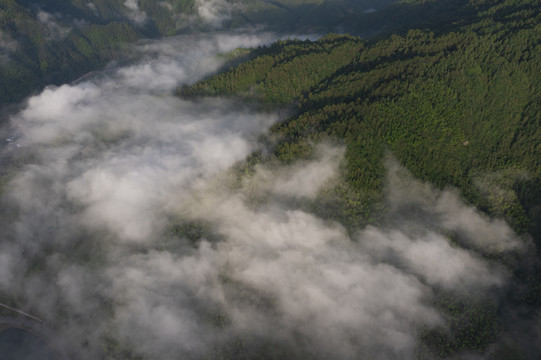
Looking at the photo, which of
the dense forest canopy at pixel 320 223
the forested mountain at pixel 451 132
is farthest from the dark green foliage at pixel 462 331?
the dense forest canopy at pixel 320 223

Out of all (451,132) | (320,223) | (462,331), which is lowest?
(462,331)

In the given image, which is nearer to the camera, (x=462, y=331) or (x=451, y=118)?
(x=462, y=331)

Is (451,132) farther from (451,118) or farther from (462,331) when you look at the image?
(462,331)

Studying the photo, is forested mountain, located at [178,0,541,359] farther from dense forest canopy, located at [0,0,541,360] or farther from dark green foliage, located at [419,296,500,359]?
dense forest canopy, located at [0,0,541,360]

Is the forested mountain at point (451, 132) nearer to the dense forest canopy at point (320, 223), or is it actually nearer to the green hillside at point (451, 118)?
the green hillside at point (451, 118)

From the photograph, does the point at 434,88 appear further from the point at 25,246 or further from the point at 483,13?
the point at 25,246

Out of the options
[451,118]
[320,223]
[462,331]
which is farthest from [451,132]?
[462,331]

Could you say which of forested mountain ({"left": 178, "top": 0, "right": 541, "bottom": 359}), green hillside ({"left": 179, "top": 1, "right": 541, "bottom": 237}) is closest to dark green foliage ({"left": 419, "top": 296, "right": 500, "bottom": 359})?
forested mountain ({"left": 178, "top": 0, "right": 541, "bottom": 359})

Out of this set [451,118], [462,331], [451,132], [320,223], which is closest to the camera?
[462,331]

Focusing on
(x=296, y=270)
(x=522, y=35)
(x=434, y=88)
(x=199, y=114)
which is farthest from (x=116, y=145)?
(x=522, y=35)
